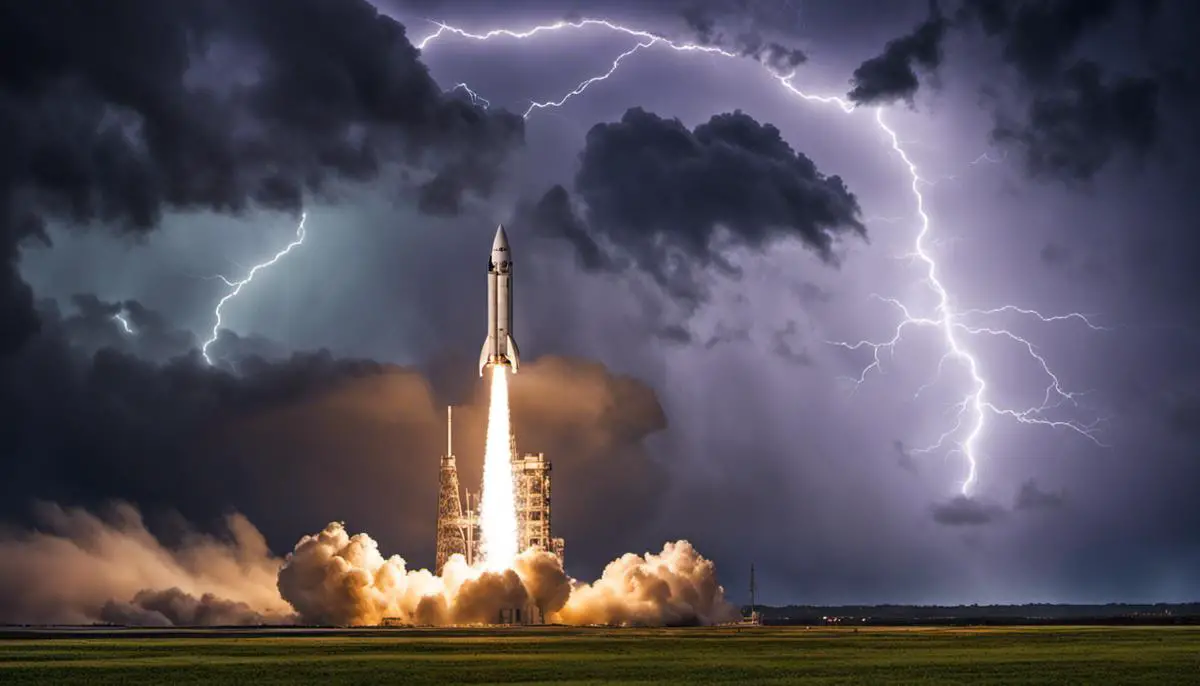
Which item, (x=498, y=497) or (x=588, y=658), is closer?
(x=588, y=658)

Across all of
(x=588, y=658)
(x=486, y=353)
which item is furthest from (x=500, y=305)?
(x=588, y=658)

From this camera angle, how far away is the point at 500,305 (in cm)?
14938

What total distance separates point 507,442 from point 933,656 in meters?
63.5

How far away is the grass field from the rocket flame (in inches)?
950

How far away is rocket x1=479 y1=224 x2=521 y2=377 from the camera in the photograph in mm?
149000

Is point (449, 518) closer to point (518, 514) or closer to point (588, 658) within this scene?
point (518, 514)

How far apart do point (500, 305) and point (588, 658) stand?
59.3 metres

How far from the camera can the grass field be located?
78125mm

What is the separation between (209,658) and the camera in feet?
310

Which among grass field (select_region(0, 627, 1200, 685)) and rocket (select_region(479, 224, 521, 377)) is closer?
grass field (select_region(0, 627, 1200, 685))

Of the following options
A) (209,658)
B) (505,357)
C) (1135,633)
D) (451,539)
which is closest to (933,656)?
(209,658)

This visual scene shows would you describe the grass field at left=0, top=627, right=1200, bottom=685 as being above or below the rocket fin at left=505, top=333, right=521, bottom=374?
below

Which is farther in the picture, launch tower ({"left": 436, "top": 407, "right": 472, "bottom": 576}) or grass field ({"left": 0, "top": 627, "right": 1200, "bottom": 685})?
launch tower ({"left": 436, "top": 407, "right": 472, "bottom": 576})

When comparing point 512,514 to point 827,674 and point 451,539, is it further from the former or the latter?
point 827,674
